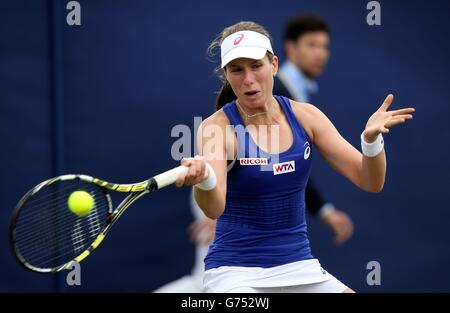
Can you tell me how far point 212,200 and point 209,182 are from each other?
0.08 meters

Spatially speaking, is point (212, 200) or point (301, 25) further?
point (301, 25)

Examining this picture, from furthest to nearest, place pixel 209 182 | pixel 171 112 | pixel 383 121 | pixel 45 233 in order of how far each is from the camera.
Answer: pixel 171 112 → pixel 45 233 → pixel 383 121 → pixel 209 182

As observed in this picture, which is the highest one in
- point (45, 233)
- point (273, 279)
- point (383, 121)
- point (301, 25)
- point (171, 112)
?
point (301, 25)

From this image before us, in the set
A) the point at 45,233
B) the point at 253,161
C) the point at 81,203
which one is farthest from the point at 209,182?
the point at 45,233

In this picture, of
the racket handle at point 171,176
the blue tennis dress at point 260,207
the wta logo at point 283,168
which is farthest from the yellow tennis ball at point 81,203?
the wta logo at point 283,168

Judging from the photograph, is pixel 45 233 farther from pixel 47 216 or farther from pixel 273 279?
pixel 273 279

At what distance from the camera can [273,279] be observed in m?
3.58

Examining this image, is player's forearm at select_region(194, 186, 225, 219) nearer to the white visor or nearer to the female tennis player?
the female tennis player

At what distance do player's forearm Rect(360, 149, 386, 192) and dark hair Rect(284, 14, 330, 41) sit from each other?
6.40ft

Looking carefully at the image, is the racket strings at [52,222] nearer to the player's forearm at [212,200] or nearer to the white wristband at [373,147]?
the player's forearm at [212,200]

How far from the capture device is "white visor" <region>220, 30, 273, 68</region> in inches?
140

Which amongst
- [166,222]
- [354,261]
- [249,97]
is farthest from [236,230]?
[354,261]

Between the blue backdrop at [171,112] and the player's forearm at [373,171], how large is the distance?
198 cm
